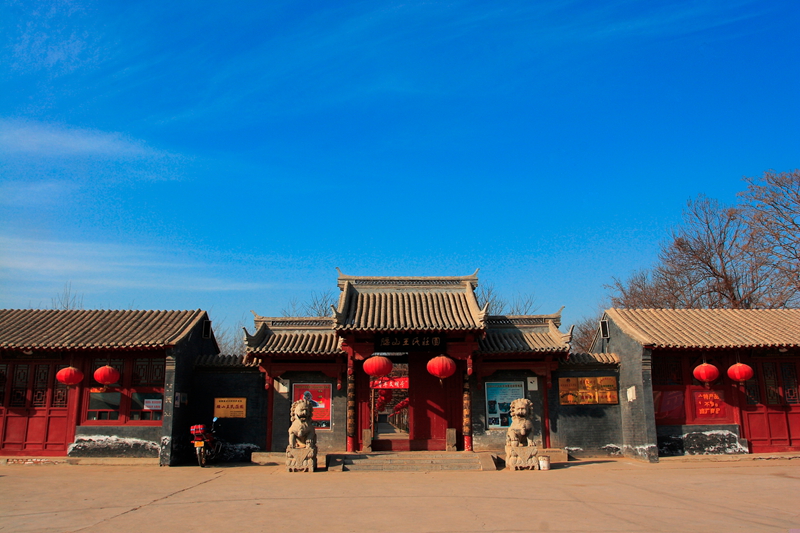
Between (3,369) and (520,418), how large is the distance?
1117 cm

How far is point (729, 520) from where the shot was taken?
636 centimetres

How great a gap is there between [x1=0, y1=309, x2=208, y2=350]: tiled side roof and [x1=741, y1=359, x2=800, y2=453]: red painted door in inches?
495

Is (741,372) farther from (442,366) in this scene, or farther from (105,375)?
(105,375)

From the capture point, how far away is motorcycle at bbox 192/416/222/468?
12073mm

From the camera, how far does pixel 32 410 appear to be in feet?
42.5

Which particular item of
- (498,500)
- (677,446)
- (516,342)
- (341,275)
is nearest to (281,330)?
(341,275)

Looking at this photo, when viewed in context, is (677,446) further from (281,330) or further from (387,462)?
(281,330)

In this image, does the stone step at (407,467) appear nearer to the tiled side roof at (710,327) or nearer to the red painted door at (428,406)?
the red painted door at (428,406)

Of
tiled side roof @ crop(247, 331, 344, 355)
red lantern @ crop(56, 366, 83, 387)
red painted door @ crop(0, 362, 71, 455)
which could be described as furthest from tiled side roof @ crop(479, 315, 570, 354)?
red painted door @ crop(0, 362, 71, 455)

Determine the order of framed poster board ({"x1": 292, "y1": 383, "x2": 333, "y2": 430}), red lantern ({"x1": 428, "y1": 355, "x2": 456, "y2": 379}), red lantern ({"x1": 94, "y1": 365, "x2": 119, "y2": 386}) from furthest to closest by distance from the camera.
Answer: framed poster board ({"x1": 292, "y1": 383, "x2": 333, "y2": 430}) → red lantern ({"x1": 94, "y1": 365, "x2": 119, "y2": 386}) → red lantern ({"x1": 428, "y1": 355, "x2": 456, "y2": 379})

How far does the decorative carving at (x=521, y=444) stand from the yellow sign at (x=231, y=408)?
5.87 metres

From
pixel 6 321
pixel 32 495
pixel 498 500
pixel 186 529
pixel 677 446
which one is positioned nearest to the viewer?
pixel 186 529

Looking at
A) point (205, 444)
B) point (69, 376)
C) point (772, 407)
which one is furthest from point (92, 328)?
point (772, 407)

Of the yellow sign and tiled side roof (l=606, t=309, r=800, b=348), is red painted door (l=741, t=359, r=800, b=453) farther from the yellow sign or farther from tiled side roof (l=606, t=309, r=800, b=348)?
the yellow sign
